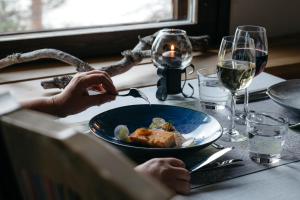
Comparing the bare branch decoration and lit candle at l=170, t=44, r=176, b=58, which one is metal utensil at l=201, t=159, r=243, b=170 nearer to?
lit candle at l=170, t=44, r=176, b=58

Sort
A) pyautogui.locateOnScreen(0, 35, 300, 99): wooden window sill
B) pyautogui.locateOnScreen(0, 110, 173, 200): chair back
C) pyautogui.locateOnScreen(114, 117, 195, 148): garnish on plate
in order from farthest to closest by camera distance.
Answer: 1. pyautogui.locateOnScreen(0, 35, 300, 99): wooden window sill
2. pyautogui.locateOnScreen(114, 117, 195, 148): garnish on plate
3. pyautogui.locateOnScreen(0, 110, 173, 200): chair back

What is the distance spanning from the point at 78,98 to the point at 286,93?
1.64 ft

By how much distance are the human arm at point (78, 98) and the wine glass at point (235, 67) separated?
24cm

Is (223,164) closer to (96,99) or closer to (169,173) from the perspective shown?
(169,173)

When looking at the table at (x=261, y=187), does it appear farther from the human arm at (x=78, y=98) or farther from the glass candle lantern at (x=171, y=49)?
the glass candle lantern at (x=171, y=49)

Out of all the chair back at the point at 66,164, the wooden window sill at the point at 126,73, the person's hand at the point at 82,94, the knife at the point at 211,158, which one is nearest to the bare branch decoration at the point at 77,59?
the wooden window sill at the point at 126,73

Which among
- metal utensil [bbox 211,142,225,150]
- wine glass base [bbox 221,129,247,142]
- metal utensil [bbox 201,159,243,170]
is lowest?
wine glass base [bbox 221,129,247,142]

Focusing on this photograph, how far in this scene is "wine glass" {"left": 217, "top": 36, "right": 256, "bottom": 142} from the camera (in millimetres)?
900

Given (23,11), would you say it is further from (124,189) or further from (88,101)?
(124,189)

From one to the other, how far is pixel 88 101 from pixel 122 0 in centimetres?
82

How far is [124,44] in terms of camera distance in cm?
167

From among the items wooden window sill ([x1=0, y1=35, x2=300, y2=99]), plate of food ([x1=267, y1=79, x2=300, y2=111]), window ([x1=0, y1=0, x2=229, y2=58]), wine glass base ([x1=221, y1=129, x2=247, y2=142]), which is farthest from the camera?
window ([x1=0, y1=0, x2=229, y2=58])

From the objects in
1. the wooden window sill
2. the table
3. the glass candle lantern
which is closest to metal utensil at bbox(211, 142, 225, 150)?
the table

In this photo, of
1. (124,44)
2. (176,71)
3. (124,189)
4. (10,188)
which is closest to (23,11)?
(124,44)
